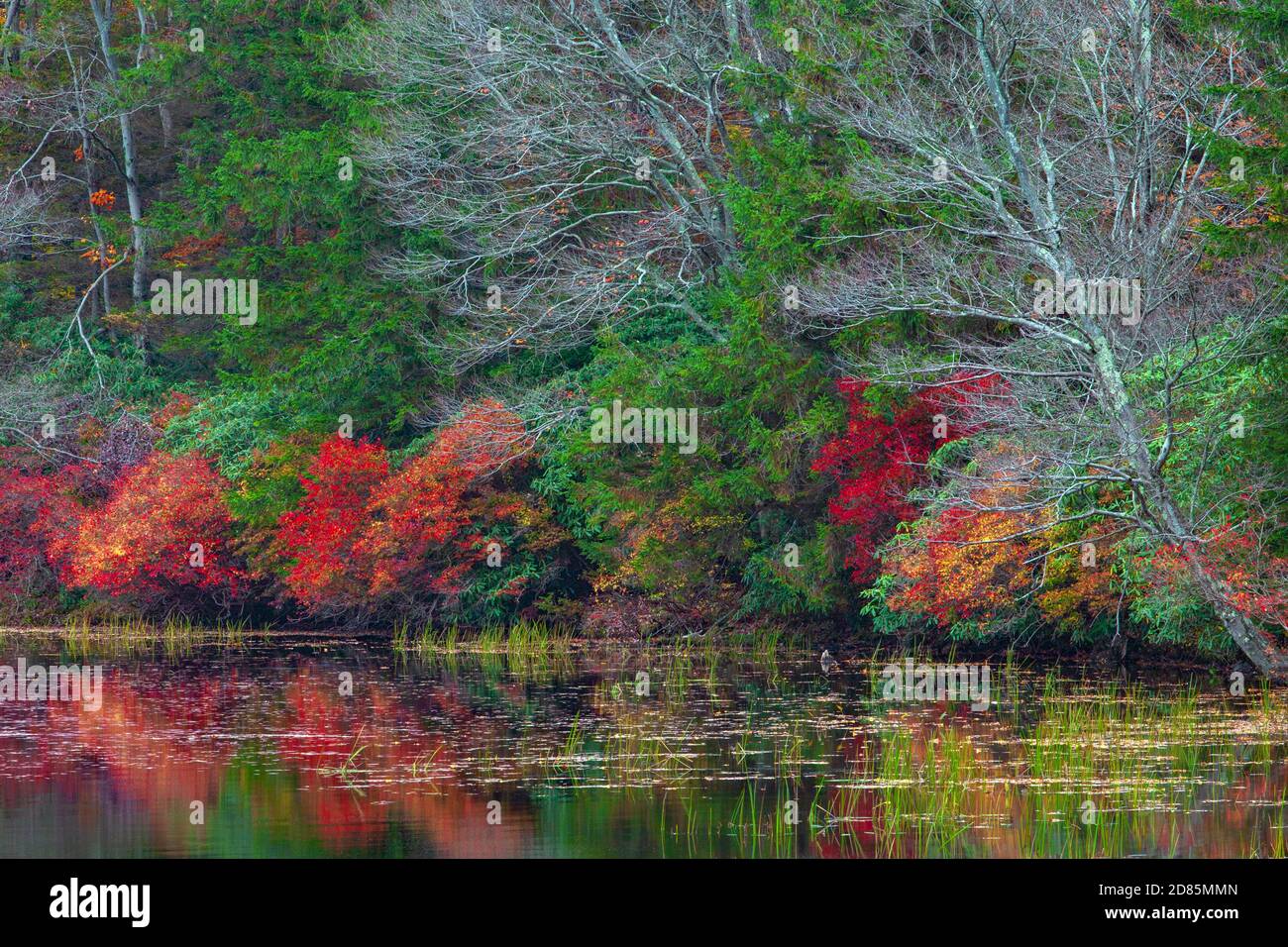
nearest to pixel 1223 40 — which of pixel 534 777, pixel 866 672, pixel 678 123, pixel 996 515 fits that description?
pixel 996 515

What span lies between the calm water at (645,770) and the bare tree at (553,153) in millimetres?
8880

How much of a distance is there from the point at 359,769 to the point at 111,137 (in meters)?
28.5

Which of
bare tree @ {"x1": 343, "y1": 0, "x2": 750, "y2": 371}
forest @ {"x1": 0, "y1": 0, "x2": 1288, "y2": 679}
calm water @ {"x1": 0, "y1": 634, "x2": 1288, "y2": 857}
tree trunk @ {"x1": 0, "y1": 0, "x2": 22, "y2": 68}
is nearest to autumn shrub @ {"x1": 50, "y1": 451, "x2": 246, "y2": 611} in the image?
forest @ {"x1": 0, "y1": 0, "x2": 1288, "y2": 679}

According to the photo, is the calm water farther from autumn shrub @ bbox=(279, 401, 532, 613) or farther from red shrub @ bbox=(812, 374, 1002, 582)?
autumn shrub @ bbox=(279, 401, 532, 613)

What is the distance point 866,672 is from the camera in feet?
68.3

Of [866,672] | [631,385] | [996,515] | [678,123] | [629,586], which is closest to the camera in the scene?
[996,515]

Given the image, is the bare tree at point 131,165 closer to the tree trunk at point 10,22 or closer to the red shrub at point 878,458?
the tree trunk at point 10,22

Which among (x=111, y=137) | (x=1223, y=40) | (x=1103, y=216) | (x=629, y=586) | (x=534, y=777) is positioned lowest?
(x=534, y=777)

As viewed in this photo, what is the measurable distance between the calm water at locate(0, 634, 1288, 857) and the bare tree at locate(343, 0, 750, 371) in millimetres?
8880

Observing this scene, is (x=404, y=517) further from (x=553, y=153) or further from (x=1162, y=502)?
(x=1162, y=502)

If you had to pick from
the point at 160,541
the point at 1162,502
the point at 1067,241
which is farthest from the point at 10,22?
the point at 1162,502

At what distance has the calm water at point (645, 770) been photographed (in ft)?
36.0

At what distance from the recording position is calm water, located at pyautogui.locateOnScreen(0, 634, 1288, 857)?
36.0ft

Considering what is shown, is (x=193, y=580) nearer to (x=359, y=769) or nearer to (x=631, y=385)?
(x=631, y=385)
